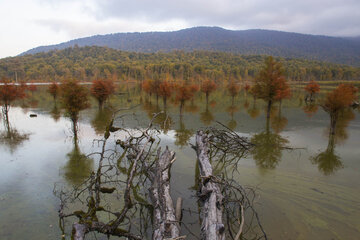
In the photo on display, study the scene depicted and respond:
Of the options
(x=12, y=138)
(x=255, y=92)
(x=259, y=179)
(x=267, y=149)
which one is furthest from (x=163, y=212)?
(x=255, y=92)

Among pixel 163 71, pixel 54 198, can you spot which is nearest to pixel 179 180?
pixel 54 198

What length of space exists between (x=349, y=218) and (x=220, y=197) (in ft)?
16.5

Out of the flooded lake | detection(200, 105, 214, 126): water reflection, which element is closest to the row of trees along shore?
the flooded lake

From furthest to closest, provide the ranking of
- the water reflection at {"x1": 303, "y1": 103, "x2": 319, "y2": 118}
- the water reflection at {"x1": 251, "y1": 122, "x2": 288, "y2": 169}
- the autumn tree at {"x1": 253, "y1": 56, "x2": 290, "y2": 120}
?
the water reflection at {"x1": 303, "y1": 103, "x2": 319, "y2": 118} < the autumn tree at {"x1": 253, "y1": 56, "x2": 290, "y2": 120} < the water reflection at {"x1": 251, "y1": 122, "x2": 288, "y2": 169}

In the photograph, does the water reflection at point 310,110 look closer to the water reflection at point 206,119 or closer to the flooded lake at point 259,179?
the flooded lake at point 259,179

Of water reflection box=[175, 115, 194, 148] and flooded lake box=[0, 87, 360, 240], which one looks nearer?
flooded lake box=[0, 87, 360, 240]

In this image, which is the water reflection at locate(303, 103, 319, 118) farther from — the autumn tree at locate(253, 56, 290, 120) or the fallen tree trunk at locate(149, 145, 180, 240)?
the fallen tree trunk at locate(149, 145, 180, 240)

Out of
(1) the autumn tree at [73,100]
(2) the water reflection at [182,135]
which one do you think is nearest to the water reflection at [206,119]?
(2) the water reflection at [182,135]

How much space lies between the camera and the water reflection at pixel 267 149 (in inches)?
486

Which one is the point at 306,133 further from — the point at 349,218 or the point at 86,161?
the point at 86,161

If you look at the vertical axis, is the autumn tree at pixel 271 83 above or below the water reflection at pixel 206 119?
above

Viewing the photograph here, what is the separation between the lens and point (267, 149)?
14727 millimetres

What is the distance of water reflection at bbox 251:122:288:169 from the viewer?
12.3m

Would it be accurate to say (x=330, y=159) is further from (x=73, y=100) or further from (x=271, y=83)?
(x=73, y=100)
